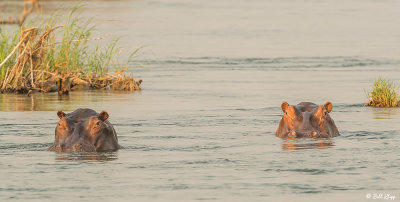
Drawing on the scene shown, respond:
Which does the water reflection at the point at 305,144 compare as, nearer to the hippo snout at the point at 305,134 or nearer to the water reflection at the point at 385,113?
the hippo snout at the point at 305,134

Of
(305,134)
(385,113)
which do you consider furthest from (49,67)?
(305,134)

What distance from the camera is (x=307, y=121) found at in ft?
46.2

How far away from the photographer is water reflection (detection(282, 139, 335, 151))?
535 inches

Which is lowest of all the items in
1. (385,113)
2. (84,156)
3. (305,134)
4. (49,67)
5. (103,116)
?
(84,156)

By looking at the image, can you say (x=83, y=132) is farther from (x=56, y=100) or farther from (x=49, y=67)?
(x=49, y=67)

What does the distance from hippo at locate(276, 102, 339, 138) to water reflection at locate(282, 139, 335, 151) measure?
71 millimetres

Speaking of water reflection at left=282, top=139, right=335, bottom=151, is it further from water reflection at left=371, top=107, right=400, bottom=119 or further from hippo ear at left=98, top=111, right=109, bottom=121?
water reflection at left=371, top=107, right=400, bottom=119

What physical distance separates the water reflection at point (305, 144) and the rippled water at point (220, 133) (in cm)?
1

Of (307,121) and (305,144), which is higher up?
(307,121)

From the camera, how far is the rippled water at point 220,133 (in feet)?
36.2

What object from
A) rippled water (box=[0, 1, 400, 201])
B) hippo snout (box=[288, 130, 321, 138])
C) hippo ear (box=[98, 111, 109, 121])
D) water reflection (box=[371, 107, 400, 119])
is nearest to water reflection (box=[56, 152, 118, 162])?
rippled water (box=[0, 1, 400, 201])

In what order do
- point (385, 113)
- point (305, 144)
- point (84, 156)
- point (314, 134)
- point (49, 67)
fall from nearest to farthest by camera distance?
point (84, 156) → point (305, 144) → point (314, 134) → point (385, 113) → point (49, 67)

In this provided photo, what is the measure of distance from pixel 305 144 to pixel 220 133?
192 centimetres

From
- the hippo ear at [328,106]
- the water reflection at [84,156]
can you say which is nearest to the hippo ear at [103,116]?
the water reflection at [84,156]
